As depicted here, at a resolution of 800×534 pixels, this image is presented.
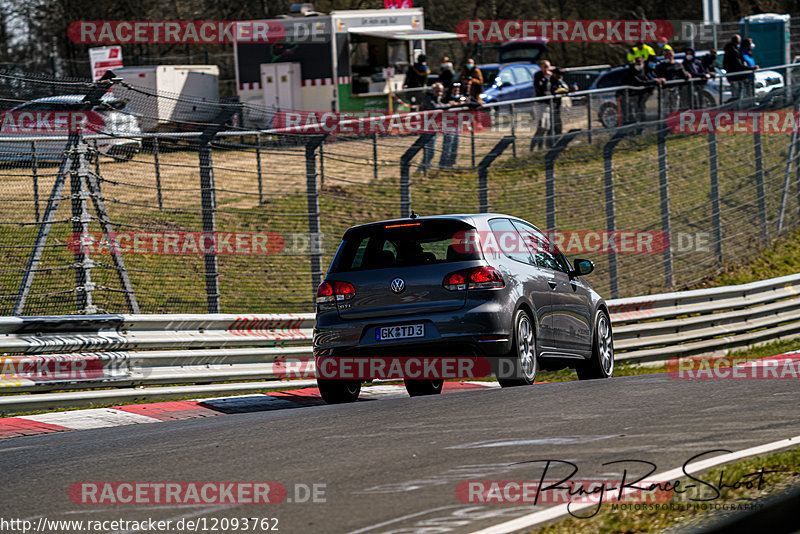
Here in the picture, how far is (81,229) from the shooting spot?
11438mm

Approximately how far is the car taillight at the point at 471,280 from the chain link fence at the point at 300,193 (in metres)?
3.53

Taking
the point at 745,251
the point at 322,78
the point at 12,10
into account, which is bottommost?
the point at 745,251

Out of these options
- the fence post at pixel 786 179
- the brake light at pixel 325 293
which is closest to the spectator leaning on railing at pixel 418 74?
the fence post at pixel 786 179

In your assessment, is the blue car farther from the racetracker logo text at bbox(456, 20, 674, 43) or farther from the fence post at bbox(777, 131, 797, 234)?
the fence post at bbox(777, 131, 797, 234)

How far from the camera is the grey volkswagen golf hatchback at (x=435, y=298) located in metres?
9.51

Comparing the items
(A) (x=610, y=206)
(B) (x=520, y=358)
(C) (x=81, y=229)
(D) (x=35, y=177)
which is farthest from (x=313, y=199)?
(A) (x=610, y=206)

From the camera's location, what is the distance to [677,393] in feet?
29.2

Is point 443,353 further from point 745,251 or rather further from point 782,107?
point 782,107

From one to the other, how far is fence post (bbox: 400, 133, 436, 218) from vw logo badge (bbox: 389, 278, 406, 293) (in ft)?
17.1

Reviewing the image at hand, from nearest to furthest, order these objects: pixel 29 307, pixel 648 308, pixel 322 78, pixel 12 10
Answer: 1. pixel 29 307
2. pixel 648 308
3. pixel 322 78
4. pixel 12 10

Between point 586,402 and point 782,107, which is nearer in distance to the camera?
point 586,402

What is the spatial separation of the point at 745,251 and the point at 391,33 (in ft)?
56.7

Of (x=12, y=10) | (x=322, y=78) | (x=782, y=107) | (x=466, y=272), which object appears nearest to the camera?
(x=466, y=272)

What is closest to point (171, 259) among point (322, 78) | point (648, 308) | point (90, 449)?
point (648, 308)
